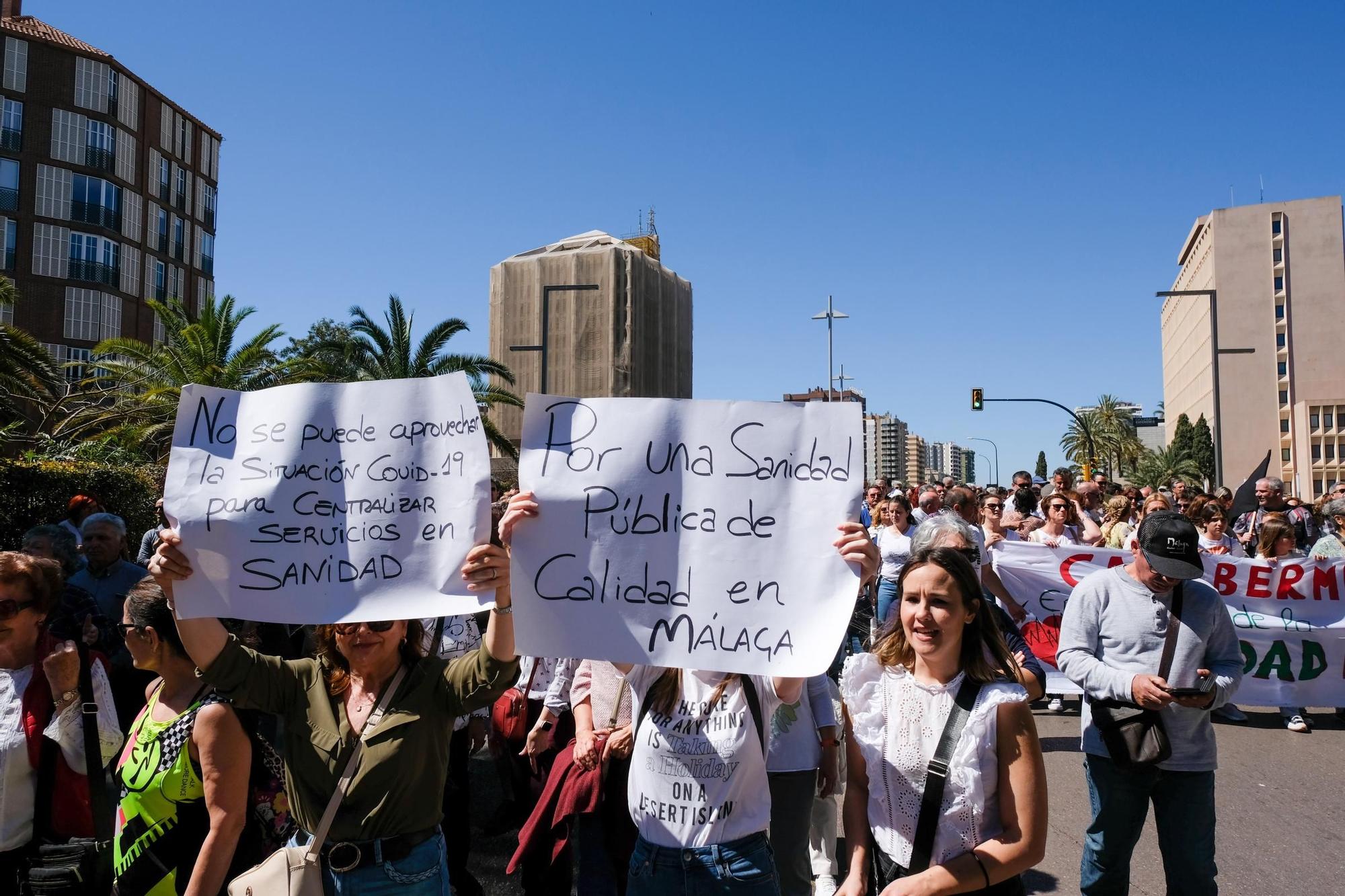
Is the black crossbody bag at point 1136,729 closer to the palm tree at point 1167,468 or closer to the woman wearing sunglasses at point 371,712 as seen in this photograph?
the woman wearing sunglasses at point 371,712

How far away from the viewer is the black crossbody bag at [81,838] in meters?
3.18

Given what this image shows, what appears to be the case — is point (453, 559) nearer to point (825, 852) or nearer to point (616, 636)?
point (616, 636)

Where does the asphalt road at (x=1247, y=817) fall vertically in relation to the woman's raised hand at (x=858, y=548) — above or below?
below

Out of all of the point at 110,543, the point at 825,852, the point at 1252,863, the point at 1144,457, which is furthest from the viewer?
the point at 1144,457

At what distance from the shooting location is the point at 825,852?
4559 millimetres

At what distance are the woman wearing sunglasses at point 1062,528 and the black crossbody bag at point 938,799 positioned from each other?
234 inches

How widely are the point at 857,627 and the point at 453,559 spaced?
20.1ft

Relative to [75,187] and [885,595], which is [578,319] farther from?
[885,595]

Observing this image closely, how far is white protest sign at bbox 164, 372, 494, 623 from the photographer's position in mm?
2770

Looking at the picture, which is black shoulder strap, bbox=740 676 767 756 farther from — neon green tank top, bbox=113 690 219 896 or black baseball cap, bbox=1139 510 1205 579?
black baseball cap, bbox=1139 510 1205 579

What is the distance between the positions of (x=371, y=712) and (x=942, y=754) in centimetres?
164

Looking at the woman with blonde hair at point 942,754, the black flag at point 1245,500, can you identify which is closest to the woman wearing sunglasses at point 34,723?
the woman with blonde hair at point 942,754

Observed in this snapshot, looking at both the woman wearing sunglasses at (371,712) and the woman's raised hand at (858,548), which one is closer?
the woman's raised hand at (858,548)

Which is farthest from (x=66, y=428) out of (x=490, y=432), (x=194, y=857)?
(x=194, y=857)
